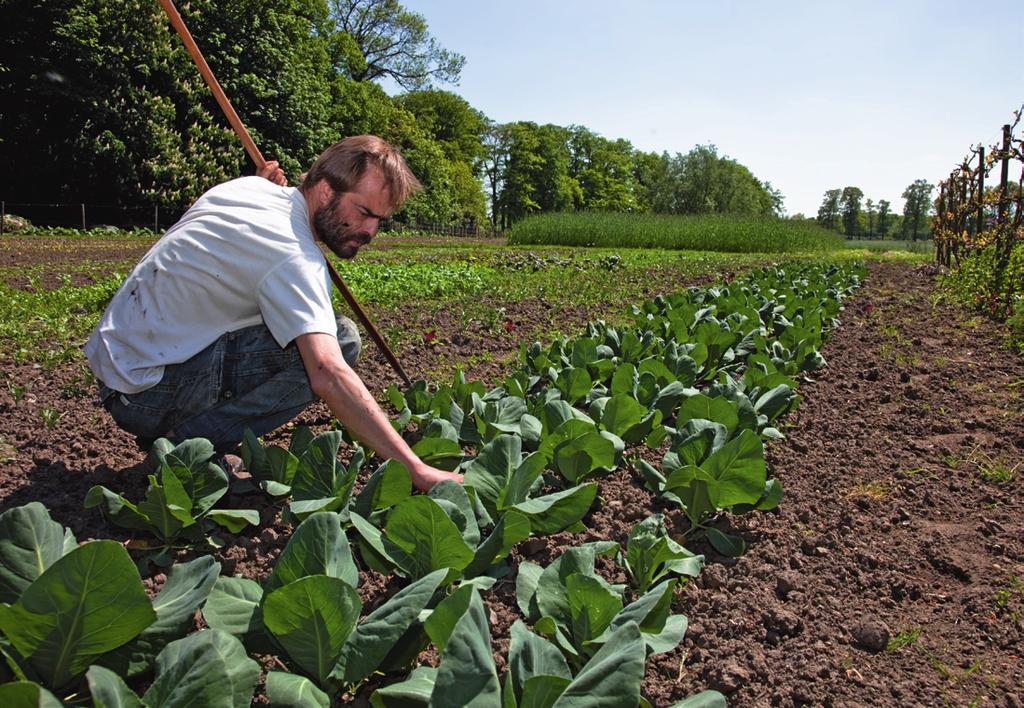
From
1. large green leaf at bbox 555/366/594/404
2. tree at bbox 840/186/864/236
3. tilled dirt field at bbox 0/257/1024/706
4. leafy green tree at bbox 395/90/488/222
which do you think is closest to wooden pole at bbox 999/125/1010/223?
tilled dirt field at bbox 0/257/1024/706

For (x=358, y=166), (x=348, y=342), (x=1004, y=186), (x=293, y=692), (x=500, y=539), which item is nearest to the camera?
(x=293, y=692)

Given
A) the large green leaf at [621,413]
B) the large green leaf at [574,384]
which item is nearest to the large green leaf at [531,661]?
the large green leaf at [621,413]

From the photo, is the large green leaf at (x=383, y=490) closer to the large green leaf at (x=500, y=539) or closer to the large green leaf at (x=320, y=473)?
the large green leaf at (x=320, y=473)

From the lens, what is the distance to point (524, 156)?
235 ft

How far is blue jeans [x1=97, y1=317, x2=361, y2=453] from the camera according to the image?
268 cm

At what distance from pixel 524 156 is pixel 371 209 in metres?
71.4

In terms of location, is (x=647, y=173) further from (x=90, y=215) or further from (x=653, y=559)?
(x=653, y=559)

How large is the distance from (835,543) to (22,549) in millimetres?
2388

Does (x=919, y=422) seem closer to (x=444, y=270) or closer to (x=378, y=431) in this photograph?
(x=378, y=431)

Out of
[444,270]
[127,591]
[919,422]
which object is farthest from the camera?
[444,270]

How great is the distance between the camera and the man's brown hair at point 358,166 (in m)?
2.75

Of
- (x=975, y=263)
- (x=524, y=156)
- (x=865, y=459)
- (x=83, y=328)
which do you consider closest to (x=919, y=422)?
(x=865, y=459)

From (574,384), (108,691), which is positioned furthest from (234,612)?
(574,384)

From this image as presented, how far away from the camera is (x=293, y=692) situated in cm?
132
